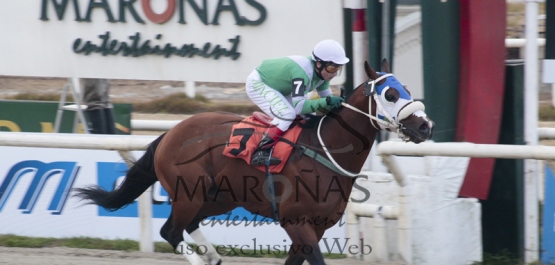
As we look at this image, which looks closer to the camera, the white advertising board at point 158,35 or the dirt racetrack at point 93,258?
the dirt racetrack at point 93,258

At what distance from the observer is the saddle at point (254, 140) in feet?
16.1

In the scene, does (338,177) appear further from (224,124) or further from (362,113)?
(224,124)

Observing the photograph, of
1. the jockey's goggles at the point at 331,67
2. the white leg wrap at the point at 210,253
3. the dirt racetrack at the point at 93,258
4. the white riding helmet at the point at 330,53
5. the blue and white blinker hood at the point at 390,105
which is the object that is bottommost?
the dirt racetrack at the point at 93,258

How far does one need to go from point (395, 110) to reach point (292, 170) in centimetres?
77

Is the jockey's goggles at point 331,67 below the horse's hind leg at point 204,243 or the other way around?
the other way around

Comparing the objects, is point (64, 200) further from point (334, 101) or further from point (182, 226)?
point (334, 101)

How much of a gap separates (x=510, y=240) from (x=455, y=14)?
1767mm

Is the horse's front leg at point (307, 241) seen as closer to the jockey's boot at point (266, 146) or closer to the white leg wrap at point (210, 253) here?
the jockey's boot at point (266, 146)

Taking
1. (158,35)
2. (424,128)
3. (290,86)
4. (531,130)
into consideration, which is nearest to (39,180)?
(158,35)

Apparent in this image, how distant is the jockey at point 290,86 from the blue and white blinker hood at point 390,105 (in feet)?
0.97

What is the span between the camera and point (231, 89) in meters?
16.5

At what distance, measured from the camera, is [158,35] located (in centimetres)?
703

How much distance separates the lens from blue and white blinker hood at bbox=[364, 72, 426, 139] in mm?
4535

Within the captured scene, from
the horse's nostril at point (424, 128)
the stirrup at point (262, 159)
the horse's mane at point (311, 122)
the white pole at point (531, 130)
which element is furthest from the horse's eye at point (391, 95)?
the white pole at point (531, 130)
